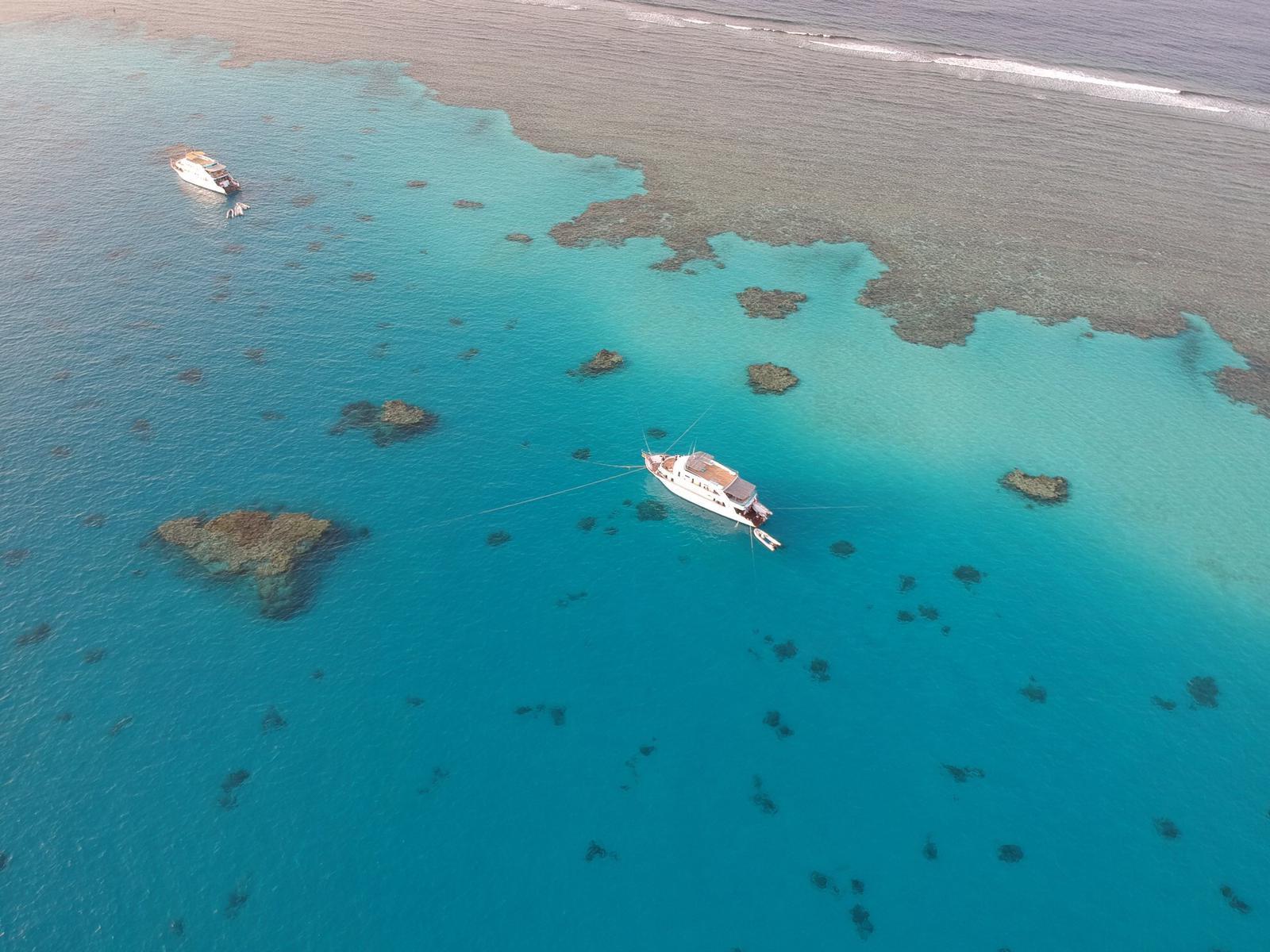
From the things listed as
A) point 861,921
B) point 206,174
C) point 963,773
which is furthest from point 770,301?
point 206,174

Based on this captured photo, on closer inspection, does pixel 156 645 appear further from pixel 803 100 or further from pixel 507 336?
pixel 803 100

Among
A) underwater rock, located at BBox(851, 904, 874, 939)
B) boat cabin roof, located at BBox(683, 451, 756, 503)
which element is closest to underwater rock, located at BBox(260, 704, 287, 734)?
boat cabin roof, located at BBox(683, 451, 756, 503)

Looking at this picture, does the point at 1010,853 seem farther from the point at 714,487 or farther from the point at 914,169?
the point at 914,169

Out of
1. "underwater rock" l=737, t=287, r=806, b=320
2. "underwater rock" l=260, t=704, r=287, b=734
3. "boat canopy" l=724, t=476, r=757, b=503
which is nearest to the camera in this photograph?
"underwater rock" l=260, t=704, r=287, b=734

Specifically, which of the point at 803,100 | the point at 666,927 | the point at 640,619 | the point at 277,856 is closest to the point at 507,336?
the point at 640,619

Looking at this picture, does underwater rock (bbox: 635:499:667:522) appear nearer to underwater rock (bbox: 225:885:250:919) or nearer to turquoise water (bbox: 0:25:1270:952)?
turquoise water (bbox: 0:25:1270:952)
